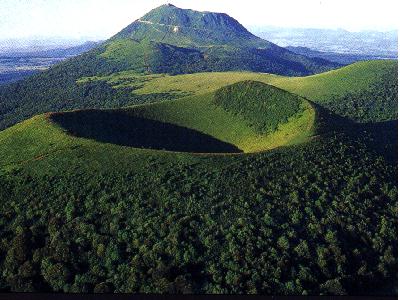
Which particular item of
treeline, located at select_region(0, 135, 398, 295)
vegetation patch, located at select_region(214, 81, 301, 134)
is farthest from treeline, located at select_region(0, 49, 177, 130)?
treeline, located at select_region(0, 135, 398, 295)

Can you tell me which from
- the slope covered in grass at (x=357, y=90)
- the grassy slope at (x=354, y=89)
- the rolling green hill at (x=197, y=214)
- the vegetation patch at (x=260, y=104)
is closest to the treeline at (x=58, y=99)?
the grassy slope at (x=354, y=89)

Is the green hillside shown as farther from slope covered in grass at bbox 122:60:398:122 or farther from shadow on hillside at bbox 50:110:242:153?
slope covered in grass at bbox 122:60:398:122

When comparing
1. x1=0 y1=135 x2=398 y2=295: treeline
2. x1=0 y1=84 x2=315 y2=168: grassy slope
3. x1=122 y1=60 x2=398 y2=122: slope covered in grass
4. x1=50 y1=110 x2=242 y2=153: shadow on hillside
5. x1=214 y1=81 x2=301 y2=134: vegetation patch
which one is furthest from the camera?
x1=122 y1=60 x2=398 y2=122: slope covered in grass

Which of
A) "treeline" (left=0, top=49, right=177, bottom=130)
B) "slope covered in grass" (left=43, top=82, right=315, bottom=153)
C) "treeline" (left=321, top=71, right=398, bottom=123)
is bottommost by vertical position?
"treeline" (left=0, top=49, right=177, bottom=130)

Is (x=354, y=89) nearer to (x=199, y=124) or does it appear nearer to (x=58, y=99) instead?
(x=199, y=124)

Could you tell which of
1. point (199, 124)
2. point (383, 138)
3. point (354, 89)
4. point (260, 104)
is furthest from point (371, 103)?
point (199, 124)

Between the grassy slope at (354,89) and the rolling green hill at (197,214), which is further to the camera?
the grassy slope at (354,89)

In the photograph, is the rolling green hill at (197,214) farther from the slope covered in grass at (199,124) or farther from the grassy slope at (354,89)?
the grassy slope at (354,89)
